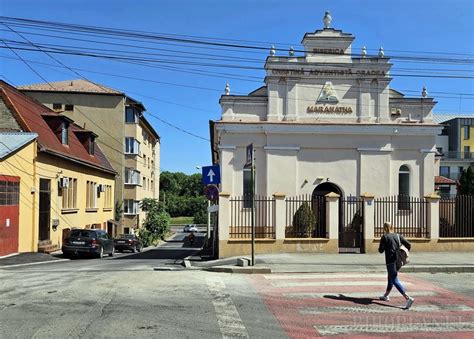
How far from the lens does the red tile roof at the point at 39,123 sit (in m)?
24.5

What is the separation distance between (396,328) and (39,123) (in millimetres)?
24379

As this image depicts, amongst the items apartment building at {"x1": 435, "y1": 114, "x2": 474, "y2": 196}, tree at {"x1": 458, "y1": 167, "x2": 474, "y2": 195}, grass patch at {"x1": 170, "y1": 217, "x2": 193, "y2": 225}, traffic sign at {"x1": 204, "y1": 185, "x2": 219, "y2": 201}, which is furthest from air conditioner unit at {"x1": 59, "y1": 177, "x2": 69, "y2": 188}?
grass patch at {"x1": 170, "y1": 217, "x2": 193, "y2": 225}

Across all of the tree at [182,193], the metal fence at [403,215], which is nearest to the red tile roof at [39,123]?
the metal fence at [403,215]

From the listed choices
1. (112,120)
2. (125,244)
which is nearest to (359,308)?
(125,244)

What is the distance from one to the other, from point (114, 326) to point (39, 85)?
1776 inches

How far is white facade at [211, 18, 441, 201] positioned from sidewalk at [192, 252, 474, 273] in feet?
17.8

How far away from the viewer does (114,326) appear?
7.39 meters

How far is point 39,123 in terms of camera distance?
27375mm

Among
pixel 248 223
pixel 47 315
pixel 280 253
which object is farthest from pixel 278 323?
pixel 248 223

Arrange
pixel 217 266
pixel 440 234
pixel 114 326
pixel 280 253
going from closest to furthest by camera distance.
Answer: pixel 114 326
pixel 217 266
pixel 280 253
pixel 440 234

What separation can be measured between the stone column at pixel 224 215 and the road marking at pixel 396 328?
9209 mm

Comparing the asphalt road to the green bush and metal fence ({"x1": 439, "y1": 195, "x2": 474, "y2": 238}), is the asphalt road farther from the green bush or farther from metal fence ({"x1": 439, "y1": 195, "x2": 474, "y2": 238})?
metal fence ({"x1": 439, "y1": 195, "x2": 474, "y2": 238})

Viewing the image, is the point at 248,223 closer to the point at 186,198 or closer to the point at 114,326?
the point at 114,326

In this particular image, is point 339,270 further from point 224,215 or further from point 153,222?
point 153,222
